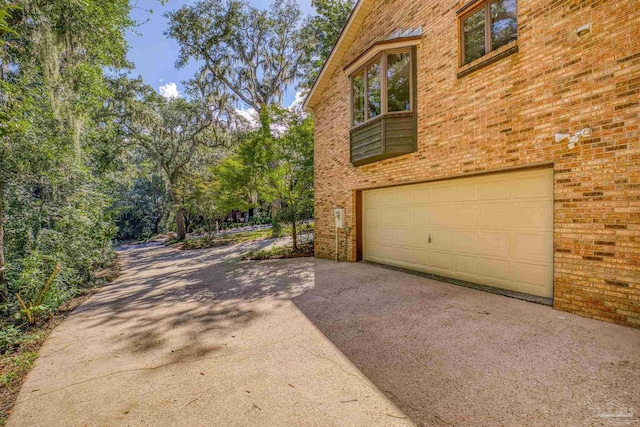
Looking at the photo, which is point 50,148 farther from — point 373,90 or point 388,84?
point 388,84

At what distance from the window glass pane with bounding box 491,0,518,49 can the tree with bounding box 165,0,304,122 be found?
13.2 metres

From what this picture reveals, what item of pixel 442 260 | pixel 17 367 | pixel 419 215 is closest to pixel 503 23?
pixel 419 215

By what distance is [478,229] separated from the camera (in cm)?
536

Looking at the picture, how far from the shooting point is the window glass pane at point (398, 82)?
6.48m

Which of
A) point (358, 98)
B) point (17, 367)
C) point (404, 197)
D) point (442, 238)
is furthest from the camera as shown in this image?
point (358, 98)

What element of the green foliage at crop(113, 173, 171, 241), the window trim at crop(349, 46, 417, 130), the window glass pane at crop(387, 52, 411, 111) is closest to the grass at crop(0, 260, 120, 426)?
the window trim at crop(349, 46, 417, 130)

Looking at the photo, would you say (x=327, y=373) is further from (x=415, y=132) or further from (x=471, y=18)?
(x=471, y=18)

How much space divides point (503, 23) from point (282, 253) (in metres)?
8.84

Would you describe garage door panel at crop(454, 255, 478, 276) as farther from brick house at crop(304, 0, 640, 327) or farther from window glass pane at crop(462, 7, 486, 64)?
window glass pane at crop(462, 7, 486, 64)

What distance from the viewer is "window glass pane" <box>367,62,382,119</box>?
697cm

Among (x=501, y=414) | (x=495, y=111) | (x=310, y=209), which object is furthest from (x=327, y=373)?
(x=310, y=209)

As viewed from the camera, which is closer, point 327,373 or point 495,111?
point 327,373

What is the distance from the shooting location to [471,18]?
17.5 feet

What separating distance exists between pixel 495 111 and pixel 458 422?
477 centimetres
